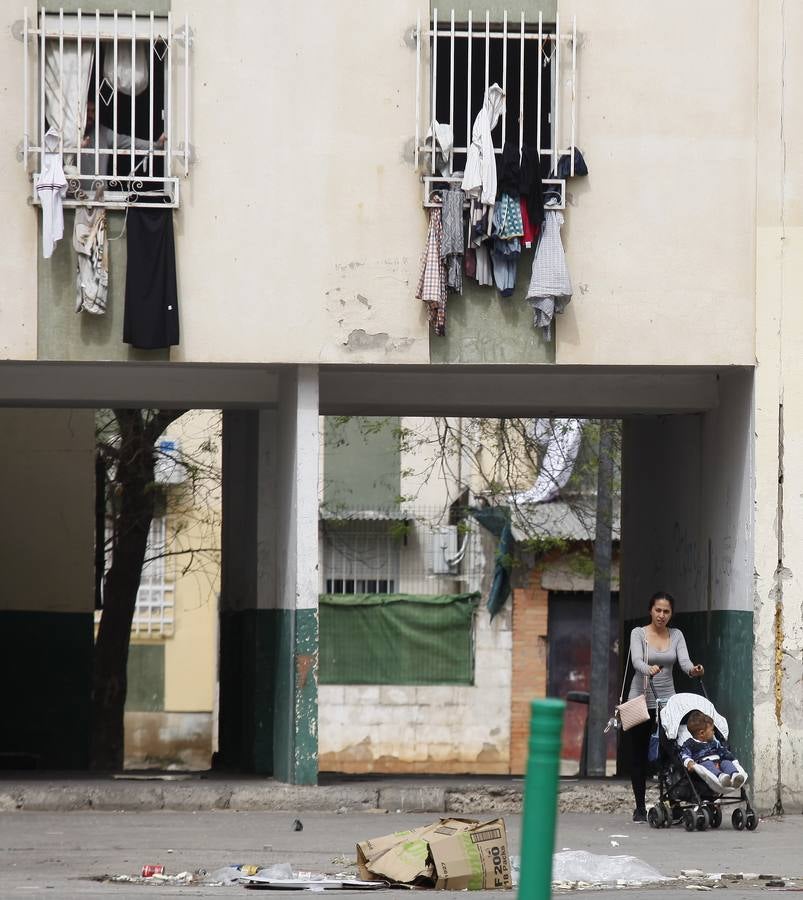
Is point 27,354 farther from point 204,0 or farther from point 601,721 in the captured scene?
point 601,721

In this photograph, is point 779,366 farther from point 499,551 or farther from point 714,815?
point 499,551

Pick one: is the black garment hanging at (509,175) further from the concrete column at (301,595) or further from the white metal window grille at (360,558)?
the white metal window grille at (360,558)

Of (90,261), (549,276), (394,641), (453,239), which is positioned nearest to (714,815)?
(549,276)

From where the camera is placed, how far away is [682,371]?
15.0 meters

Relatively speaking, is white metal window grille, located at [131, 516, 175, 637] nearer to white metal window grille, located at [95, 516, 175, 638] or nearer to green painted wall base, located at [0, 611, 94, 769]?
white metal window grille, located at [95, 516, 175, 638]

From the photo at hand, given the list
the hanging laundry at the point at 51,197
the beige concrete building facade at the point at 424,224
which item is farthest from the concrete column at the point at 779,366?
the hanging laundry at the point at 51,197

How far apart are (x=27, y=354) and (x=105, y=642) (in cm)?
892

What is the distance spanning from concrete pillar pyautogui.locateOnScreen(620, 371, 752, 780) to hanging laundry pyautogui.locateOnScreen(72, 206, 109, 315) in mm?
5299

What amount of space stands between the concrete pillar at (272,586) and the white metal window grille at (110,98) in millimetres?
2028

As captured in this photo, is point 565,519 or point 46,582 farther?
point 565,519

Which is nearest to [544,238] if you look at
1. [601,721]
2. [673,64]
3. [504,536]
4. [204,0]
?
[673,64]

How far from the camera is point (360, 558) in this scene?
35688 millimetres

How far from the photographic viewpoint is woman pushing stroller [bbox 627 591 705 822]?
12.7 meters

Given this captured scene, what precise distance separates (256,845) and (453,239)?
5.17 meters
